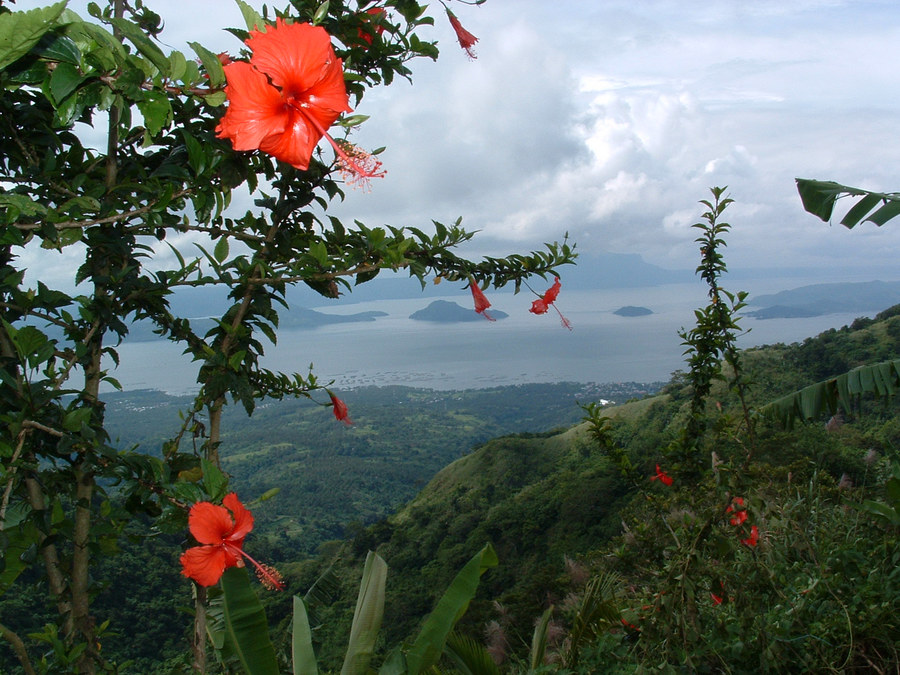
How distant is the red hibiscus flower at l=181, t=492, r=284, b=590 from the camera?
0.90 metres

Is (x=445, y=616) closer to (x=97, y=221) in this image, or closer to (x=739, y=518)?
(x=97, y=221)

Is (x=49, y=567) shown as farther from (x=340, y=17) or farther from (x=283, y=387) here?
(x=340, y=17)

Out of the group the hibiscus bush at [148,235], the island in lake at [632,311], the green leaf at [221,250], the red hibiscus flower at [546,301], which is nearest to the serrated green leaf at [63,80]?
the hibiscus bush at [148,235]

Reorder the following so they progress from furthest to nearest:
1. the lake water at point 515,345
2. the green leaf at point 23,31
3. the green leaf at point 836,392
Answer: the lake water at point 515,345 → the green leaf at point 836,392 → the green leaf at point 23,31

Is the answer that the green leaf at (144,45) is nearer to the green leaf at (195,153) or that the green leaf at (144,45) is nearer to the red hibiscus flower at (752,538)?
the green leaf at (195,153)

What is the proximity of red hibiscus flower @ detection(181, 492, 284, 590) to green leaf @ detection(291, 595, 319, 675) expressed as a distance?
0.93 feet

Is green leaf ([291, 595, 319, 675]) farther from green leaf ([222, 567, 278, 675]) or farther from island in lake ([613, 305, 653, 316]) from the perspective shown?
island in lake ([613, 305, 653, 316])

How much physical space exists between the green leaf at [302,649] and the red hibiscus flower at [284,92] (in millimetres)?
969

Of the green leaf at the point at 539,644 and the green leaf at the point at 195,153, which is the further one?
the green leaf at the point at 539,644

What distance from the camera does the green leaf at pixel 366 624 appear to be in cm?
113

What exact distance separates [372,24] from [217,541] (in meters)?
1.07

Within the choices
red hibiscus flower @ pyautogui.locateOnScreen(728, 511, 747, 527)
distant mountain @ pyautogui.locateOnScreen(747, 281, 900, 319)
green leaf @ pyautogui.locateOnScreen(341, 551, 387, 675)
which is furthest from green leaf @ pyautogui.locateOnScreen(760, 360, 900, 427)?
distant mountain @ pyautogui.locateOnScreen(747, 281, 900, 319)

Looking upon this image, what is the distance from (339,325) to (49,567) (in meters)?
54.3

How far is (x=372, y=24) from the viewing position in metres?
1.19
